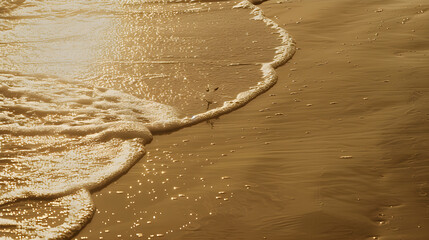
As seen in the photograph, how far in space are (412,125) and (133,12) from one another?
11.7 feet

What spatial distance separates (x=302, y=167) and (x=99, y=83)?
1910mm

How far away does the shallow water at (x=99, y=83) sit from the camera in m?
3.17

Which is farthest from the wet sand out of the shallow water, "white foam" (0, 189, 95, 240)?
the shallow water

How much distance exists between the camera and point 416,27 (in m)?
5.29

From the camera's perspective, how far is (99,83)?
448cm

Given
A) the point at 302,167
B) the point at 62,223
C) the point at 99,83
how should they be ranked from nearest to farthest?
the point at 62,223
the point at 302,167
the point at 99,83

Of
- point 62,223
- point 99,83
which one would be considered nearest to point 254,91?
point 99,83

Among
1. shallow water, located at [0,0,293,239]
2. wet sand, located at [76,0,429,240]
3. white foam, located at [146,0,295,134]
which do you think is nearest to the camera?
A: wet sand, located at [76,0,429,240]

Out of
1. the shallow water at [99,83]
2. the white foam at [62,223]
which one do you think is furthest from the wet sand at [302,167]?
the shallow water at [99,83]

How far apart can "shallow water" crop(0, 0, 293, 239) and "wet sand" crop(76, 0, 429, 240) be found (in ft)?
0.57

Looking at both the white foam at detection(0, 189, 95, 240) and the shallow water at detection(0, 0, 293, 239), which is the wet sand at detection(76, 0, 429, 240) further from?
the shallow water at detection(0, 0, 293, 239)

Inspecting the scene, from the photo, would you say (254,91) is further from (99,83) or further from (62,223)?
(62,223)

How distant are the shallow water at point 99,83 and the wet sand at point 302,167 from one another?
0.57 ft

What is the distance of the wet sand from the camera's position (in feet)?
9.09
